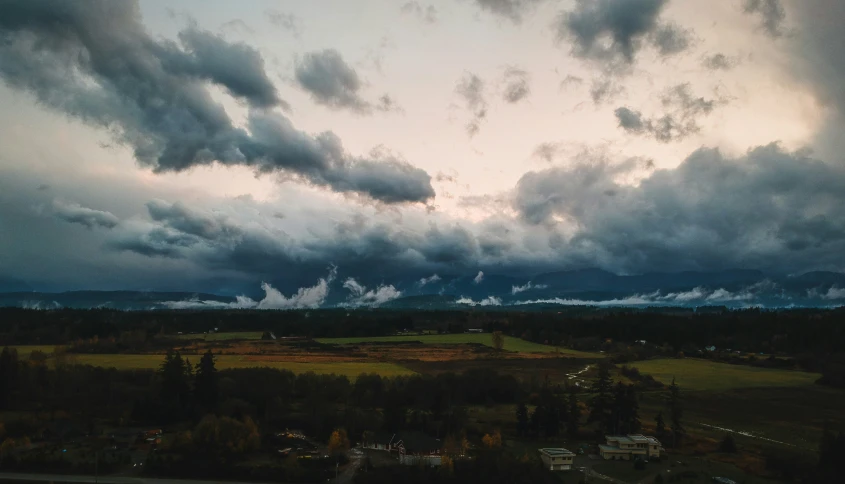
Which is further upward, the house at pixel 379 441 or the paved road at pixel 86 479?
the house at pixel 379 441

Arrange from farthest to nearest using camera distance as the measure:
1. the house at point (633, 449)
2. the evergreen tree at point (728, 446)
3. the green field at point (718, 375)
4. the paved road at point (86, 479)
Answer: the green field at point (718, 375) → the evergreen tree at point (728, 446) → the house at point (633, 449) → the paved road at point (86, 479)

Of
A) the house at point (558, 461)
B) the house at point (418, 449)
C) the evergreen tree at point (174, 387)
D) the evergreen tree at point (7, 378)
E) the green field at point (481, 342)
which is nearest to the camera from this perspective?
the house at point (558, 461)

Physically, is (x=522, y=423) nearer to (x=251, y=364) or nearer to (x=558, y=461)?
(x=558, y=461)

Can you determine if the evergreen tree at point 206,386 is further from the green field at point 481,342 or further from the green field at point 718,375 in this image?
the green field at point 481,342

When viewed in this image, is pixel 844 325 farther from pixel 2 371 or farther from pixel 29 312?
pixel 29 312

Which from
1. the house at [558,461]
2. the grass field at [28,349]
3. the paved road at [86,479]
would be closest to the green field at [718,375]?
the house at [558,461]

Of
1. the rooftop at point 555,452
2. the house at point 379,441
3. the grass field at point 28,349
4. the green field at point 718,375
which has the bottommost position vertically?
the house at point 379,441

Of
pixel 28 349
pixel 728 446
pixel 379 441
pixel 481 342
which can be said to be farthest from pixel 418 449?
pixel 28 349

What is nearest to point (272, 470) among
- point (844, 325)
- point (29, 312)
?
point (844, 325)
